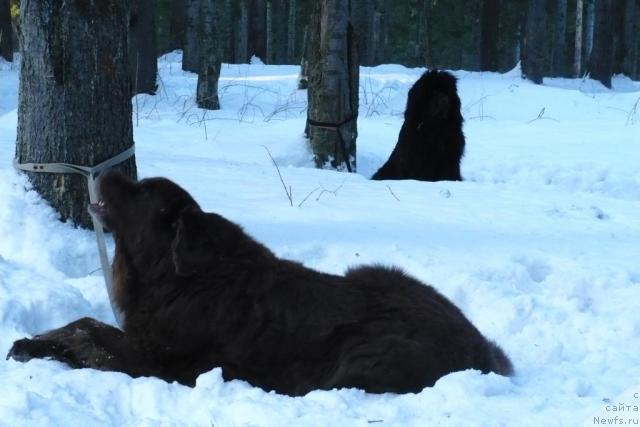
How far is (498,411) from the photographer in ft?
10.9

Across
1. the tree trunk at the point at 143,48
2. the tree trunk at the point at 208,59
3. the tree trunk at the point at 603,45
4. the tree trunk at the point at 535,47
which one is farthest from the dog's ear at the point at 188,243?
the tree trunk at the point at 603,45

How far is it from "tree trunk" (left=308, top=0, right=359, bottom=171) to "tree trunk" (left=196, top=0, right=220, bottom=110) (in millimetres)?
5518

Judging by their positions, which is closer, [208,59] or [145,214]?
[145,214]

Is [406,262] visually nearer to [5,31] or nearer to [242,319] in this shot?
[242,319]

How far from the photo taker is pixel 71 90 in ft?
19.4

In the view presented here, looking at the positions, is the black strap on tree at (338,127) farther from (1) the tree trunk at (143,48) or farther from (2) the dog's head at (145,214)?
(1) the tree trunk at (143,48)

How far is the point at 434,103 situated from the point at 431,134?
368 millimetres

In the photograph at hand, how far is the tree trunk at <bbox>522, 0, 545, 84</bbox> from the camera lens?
75.1 ft

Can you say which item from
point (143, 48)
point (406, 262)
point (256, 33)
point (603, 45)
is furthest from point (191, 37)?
point (406, 262)

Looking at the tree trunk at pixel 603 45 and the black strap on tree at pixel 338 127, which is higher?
the tree trunk at pixel 603 45

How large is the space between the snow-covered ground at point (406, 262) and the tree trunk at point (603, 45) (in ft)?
40.1

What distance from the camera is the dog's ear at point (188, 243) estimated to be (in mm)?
4301

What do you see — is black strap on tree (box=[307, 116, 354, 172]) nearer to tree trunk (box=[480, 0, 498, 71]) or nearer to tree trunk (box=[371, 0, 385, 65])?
tree trunk (box=[480, 0, 498, 71])

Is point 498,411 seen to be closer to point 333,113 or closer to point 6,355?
point 6,355
